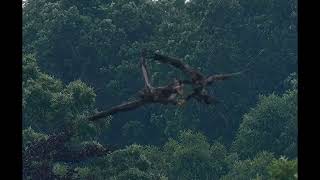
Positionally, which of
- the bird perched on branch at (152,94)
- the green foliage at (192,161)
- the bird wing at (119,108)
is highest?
the bird perched on branch at (152,94)

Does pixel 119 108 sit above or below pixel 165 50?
below

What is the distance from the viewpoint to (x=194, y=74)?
3.32m

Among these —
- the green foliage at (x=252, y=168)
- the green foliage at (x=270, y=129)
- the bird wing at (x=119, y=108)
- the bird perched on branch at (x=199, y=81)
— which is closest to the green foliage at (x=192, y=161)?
the green foliage at (x=270, y=129)

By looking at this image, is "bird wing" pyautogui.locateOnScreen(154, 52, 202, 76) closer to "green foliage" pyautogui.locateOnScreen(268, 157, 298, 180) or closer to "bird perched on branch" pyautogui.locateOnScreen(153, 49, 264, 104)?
"bird perched on branch" pyautogui.locateOnScreen(153, 49, 264, 104)

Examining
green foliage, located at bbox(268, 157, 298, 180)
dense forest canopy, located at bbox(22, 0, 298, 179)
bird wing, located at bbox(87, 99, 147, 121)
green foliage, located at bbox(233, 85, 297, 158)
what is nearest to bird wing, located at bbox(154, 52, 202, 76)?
bird wing, located at bbox(87, 99, 147, 121)

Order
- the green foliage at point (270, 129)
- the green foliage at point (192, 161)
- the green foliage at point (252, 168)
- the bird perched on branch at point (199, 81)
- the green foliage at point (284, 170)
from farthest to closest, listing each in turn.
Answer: the green foliage at point (270, 129)
the green foliage at point (192, 161)
the green foliage at point (252, 168)
the green foliage at point (284, 170)
the bird perched on branch at point (199, 81)

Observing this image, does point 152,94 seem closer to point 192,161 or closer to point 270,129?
point 192,161

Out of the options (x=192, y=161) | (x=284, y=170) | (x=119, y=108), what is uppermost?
(x=119, y=108)

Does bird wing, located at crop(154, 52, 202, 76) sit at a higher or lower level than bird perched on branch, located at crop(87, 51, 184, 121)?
higher

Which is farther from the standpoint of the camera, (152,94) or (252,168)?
(252,168)

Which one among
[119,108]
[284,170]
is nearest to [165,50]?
[284,170]

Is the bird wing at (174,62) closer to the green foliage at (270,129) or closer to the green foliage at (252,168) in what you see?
the green foliage at (252,168)
